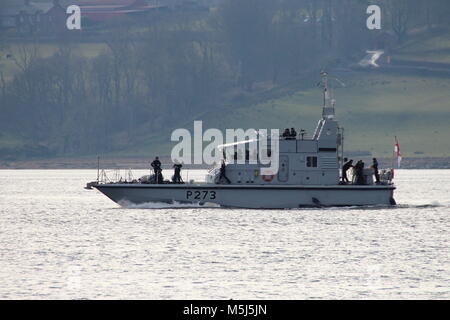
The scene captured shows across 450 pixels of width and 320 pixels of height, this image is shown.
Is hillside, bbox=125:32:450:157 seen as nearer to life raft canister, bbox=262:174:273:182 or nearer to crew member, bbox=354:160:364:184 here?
crew member, bbox=354:160:364:184

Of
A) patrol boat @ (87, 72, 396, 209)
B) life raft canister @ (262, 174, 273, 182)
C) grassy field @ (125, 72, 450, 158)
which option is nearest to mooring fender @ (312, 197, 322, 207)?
patrol boat @ (87, 72, 396, 209)

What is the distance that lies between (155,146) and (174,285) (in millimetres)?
135601

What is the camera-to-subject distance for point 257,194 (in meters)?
59.6

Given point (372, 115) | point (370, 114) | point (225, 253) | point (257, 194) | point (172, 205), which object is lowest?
point (225, 253)

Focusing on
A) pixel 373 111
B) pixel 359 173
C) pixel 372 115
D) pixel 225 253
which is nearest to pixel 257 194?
pixel 359 173

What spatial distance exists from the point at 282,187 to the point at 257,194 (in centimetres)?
129

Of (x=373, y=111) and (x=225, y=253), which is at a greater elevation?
(x=373, y=111)

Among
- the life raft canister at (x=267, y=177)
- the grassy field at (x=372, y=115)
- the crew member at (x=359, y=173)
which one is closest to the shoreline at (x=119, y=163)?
the grassy field at (x=372, y=115)

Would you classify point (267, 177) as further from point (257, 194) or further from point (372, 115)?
point (372, 115)

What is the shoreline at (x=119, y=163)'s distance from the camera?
5979 inches

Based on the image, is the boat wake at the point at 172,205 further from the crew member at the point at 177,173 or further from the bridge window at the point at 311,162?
the bridge window at the point at 311,162

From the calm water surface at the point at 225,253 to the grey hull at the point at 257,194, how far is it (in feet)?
2.42

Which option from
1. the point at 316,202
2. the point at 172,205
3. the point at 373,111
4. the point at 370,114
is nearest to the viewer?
the point at 316,202
